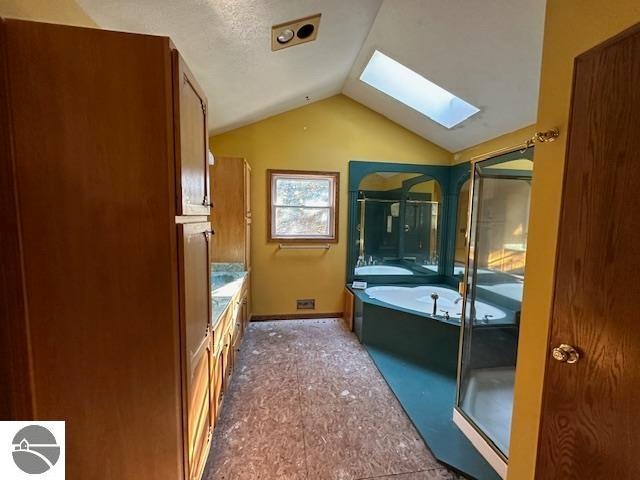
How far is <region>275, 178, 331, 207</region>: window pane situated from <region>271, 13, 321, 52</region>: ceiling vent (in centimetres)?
171

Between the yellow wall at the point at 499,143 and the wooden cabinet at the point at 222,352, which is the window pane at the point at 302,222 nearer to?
the wooden cabinet at the point at 222,352

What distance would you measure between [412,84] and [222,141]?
88.8 inches

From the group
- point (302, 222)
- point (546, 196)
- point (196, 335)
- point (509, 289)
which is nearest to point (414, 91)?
point (302, 222)

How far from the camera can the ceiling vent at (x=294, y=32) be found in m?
1.87

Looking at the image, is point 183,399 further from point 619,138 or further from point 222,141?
point 222,141

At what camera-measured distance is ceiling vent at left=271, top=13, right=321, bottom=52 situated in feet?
6.13

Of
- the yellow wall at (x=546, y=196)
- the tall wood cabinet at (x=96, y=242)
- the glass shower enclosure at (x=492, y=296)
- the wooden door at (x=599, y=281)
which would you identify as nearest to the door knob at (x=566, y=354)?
the wooden door at (x=599, y=281)

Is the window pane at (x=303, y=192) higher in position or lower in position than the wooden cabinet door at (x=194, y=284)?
higher

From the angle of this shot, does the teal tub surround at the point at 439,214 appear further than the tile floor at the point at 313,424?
Yes

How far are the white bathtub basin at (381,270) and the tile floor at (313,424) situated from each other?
51.1 inches

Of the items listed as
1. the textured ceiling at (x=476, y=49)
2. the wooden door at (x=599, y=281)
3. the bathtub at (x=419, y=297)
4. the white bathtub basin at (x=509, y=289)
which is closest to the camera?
the wooden door at (x=599, y=281)

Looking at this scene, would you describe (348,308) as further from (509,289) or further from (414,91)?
(414,91)

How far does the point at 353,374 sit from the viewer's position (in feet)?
8.21

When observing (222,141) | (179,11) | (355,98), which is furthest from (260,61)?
(355,98)
